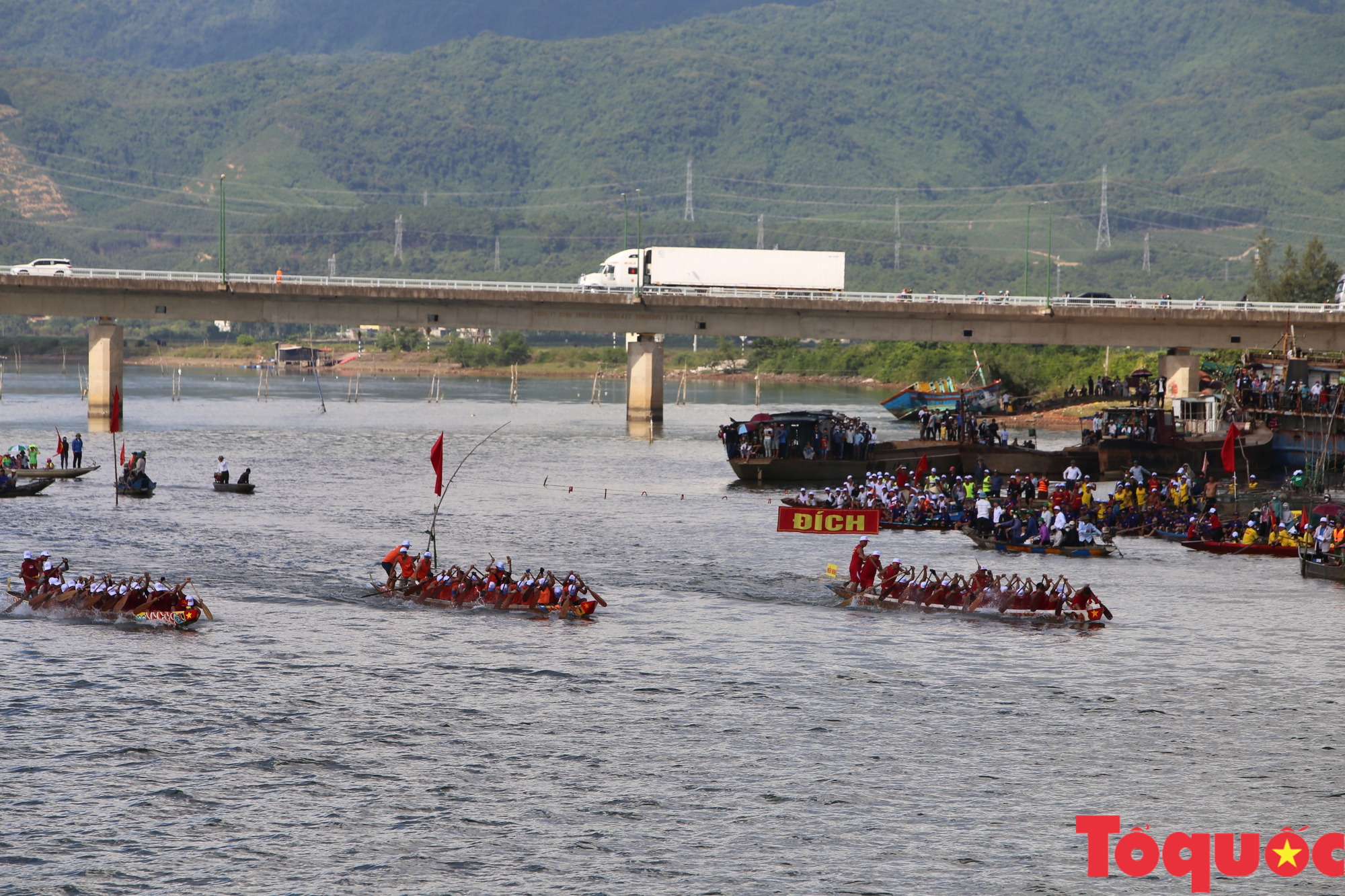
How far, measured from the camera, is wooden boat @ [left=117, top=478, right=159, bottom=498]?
6200 centimetres

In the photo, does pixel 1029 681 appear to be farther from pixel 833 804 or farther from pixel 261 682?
pixel 261 682

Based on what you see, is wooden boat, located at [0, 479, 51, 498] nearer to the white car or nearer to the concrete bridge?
the concrete bridge

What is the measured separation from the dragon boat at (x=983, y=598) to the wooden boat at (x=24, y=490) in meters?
38.5

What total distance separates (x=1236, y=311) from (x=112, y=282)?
234 ft

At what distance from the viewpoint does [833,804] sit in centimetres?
2733

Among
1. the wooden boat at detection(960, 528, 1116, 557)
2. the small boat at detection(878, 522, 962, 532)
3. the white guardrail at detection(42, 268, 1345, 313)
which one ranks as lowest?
the wooden boat at detection(960, 528, 1116, 557)

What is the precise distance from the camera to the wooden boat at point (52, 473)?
65.2 metres

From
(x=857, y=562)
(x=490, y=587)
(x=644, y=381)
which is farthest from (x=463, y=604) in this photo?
(x=644, y=381)

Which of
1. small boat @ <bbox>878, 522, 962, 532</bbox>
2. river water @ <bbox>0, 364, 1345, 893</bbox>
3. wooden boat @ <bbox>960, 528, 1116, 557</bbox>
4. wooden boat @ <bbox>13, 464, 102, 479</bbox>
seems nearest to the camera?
river water @ <bbox>0, 364, 1345, 893</bbox>

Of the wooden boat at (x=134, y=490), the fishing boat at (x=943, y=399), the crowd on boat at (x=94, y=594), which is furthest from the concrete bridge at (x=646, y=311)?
the crowd on boat at (x=94, y=594)

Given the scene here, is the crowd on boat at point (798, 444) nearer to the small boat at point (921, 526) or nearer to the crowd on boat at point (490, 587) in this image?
the small boat at point (921, 526)

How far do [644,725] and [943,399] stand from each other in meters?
88.4

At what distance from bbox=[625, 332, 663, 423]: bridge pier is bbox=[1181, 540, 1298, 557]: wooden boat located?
53.6 meters

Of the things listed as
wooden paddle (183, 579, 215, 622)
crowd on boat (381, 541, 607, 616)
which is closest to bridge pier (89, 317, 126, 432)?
wooden paddle (183, 579, 215, 622)
